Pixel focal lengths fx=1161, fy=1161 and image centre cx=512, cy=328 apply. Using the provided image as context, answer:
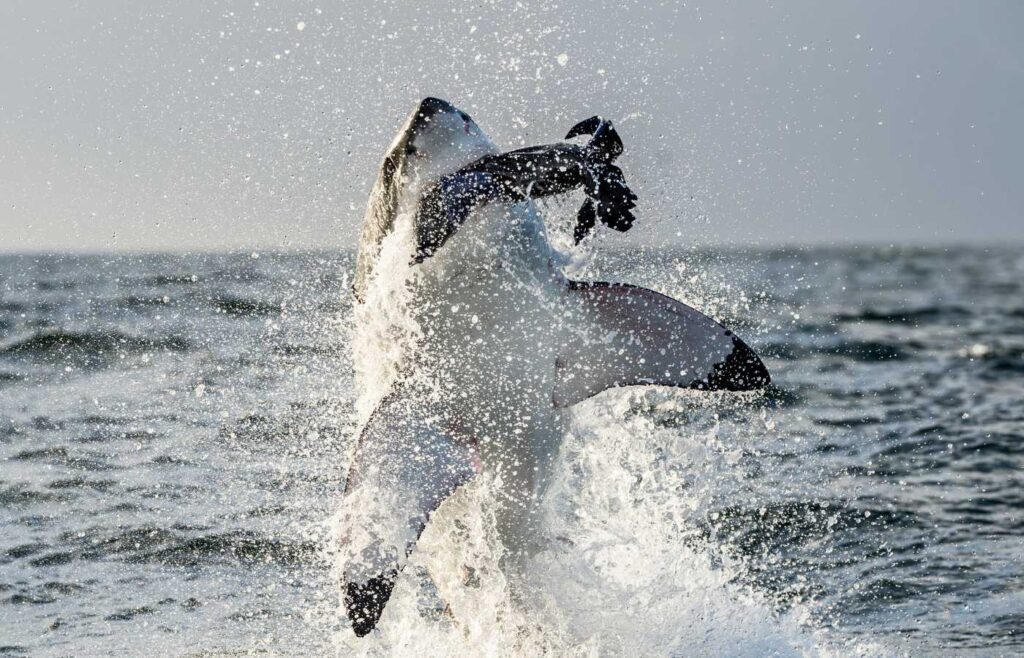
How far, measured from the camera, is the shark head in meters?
5.15

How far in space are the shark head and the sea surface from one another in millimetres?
1039

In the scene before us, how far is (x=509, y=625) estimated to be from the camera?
573 cm

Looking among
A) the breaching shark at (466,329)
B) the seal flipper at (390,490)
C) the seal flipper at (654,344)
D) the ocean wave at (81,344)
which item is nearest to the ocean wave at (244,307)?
the ocean wave at (81,344)

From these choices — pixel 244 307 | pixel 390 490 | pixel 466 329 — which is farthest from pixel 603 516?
pixel 244 307

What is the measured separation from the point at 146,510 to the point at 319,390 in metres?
6.23

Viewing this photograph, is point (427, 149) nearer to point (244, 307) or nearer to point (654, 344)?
point (654, 344)

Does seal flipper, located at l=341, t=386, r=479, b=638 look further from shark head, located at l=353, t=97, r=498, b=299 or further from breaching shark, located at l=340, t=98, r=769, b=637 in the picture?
shark head, located at l=353, t=97, r=498, b=299

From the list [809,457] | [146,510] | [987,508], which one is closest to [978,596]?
[987,508]

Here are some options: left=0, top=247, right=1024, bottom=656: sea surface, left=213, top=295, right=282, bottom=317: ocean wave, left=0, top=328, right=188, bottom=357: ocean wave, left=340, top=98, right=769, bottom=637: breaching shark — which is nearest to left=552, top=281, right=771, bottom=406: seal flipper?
left=340, top=98, right=769, bottom=637: breaching shark

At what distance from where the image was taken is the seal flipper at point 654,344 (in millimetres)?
5730

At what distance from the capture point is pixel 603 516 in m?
6.53

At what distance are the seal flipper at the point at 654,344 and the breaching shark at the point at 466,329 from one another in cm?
2

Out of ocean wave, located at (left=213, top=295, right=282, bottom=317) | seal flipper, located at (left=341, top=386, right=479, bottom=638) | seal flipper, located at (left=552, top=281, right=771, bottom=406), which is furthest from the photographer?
ocean wave, located at (left=213, top=295, right=282, bottom=317)

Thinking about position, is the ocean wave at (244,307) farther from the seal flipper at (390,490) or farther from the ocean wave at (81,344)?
the seal flipper at (390,490)
